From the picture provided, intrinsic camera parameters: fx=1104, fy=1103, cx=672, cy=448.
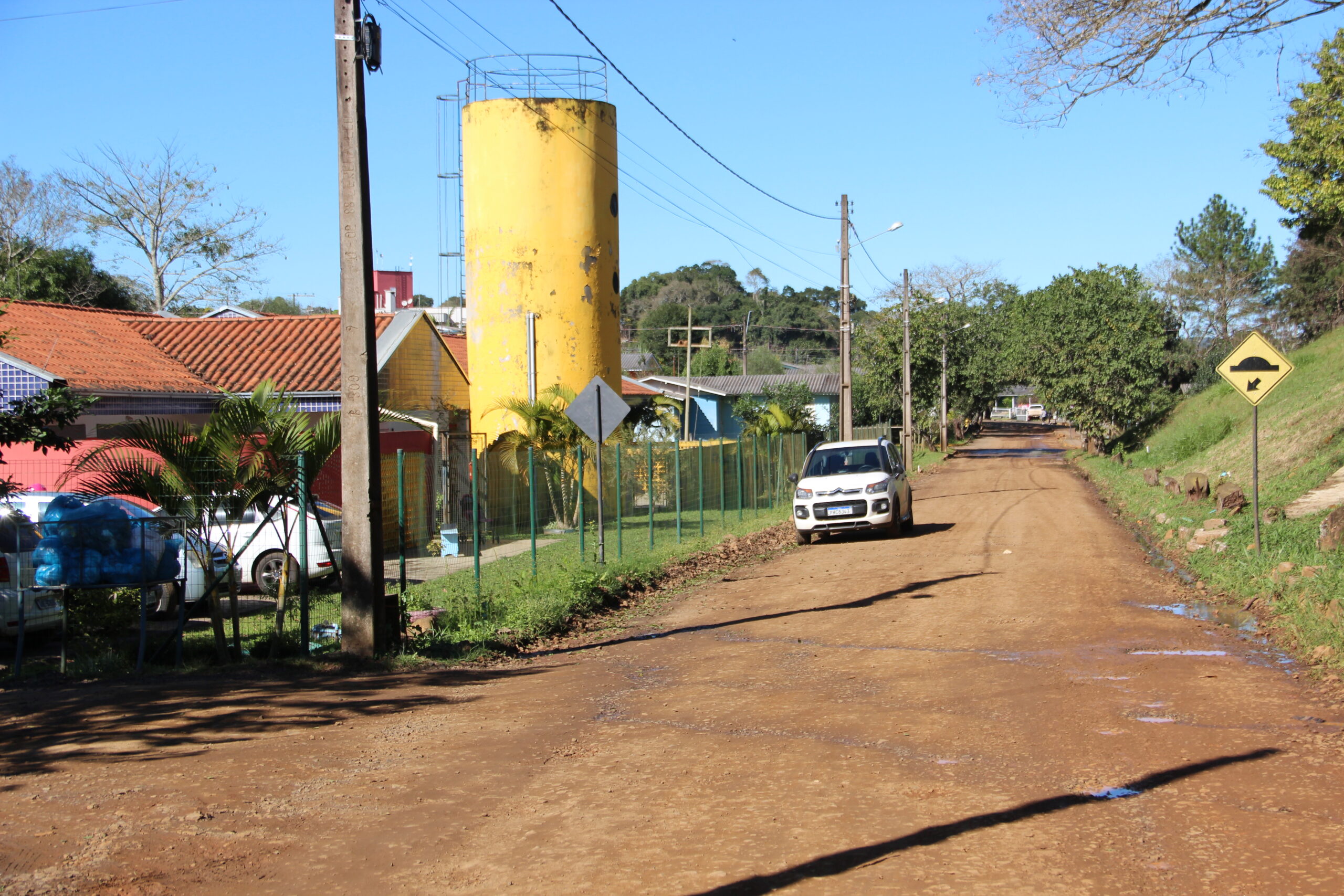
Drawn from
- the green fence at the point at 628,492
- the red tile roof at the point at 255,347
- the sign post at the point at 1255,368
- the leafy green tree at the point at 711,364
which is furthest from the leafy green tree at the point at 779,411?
the leafy green tree at the point at 711,364

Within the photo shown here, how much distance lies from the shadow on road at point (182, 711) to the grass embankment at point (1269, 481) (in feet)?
23.4

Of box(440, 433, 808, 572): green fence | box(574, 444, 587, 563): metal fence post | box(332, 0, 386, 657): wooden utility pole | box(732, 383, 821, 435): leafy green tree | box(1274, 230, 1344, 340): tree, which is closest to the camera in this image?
box(332, 0, 386, 657): wooden utility pole

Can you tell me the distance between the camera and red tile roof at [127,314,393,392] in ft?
75.2

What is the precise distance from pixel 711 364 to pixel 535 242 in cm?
5742

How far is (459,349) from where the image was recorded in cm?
3391

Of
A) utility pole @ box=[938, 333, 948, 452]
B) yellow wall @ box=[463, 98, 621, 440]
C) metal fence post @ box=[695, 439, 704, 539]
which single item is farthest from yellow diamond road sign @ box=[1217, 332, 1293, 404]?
utility pole @ box=[938, 333, 948, 452]

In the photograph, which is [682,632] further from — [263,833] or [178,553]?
A: [263,833]

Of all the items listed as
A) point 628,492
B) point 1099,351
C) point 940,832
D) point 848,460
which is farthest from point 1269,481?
point 1099,351

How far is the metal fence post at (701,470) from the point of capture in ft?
67.9

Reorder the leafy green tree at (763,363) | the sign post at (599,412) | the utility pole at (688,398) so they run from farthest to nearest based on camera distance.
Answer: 1. the leafy green tree at (763,363)
2. the utility pole at (688,398)
3. the sign post at (599,412)

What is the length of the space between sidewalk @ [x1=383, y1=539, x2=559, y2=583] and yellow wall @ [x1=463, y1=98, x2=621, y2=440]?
28.5 feet

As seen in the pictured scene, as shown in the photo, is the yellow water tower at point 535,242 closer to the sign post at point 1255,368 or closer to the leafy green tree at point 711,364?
the sign post at point 1255,368

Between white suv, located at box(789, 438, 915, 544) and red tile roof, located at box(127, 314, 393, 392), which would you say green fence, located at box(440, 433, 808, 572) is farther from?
red tile roof, located at box(127, 314, 393, 392)

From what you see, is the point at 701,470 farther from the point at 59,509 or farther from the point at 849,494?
the point at 59,509
